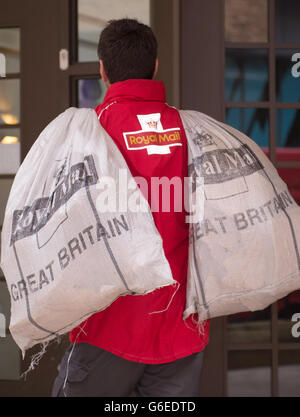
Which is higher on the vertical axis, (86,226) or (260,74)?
(260,74)

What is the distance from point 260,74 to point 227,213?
1355 millimetres

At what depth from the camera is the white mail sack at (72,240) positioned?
53.1 inches

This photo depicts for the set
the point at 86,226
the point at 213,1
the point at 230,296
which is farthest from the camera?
the point at 213,1

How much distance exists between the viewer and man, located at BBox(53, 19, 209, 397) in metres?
1.46

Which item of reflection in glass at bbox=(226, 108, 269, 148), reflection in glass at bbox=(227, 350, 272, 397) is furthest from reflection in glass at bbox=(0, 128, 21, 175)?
reflection in glass at bbox=(227, 350, 272, 397)

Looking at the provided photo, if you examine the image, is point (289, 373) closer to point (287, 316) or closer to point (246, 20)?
point (287, 316)

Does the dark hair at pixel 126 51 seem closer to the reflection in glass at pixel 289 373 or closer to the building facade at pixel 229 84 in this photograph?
the building facade at pixel 229 84

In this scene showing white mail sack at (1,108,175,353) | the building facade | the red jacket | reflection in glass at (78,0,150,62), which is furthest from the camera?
reflection in glass at (78,0,150,62)

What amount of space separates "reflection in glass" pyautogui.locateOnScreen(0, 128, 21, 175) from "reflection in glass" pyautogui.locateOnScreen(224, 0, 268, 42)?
1.07 meters

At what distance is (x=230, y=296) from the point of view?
4.94 ft

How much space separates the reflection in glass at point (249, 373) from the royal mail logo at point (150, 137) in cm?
146

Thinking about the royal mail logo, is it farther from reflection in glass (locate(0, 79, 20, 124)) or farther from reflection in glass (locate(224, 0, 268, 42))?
reflection in glass (locate(0, 79, 20, 124))
